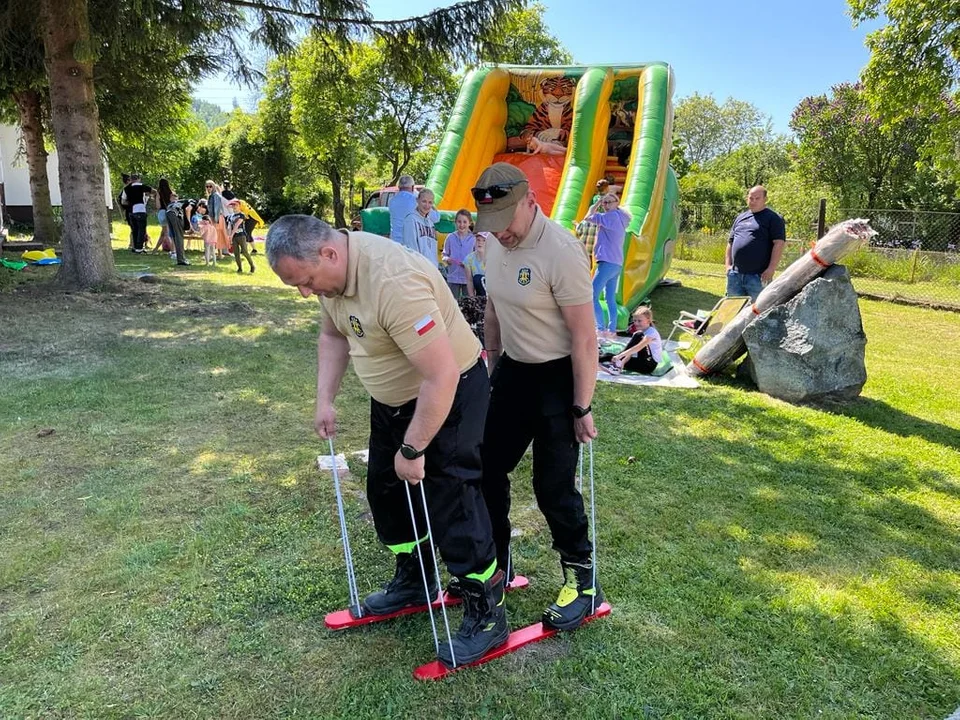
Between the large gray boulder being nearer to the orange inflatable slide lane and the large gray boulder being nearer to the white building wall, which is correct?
the orange inflatable slide lane

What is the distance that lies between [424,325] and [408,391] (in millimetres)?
385

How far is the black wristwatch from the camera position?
7.07 ft

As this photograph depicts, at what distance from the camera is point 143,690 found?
2.33m

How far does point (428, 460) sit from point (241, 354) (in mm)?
4888

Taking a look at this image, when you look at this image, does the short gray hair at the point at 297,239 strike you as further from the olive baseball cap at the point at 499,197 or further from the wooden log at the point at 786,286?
the wooden log at the point at 786,286

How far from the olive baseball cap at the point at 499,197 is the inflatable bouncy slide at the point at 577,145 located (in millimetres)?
6238

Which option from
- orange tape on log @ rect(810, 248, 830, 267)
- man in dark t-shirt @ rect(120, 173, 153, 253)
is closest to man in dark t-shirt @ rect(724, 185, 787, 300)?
orange tape on log @ rect(810, 248, 830, 267)

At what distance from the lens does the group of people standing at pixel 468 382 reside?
206cm

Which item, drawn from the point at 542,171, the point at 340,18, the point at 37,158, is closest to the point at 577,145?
the point at 542,171

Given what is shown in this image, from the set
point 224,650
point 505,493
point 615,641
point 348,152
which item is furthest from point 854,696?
point 348,152

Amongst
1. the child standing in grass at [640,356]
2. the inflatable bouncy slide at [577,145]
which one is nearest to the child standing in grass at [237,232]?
the inflatable bouncy slide at [577,145]

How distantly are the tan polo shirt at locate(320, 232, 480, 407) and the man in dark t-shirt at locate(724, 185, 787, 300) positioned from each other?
5.33 meters

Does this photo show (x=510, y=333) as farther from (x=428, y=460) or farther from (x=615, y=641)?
(x=615, y=641)

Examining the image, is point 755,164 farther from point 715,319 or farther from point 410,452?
point 410,452
